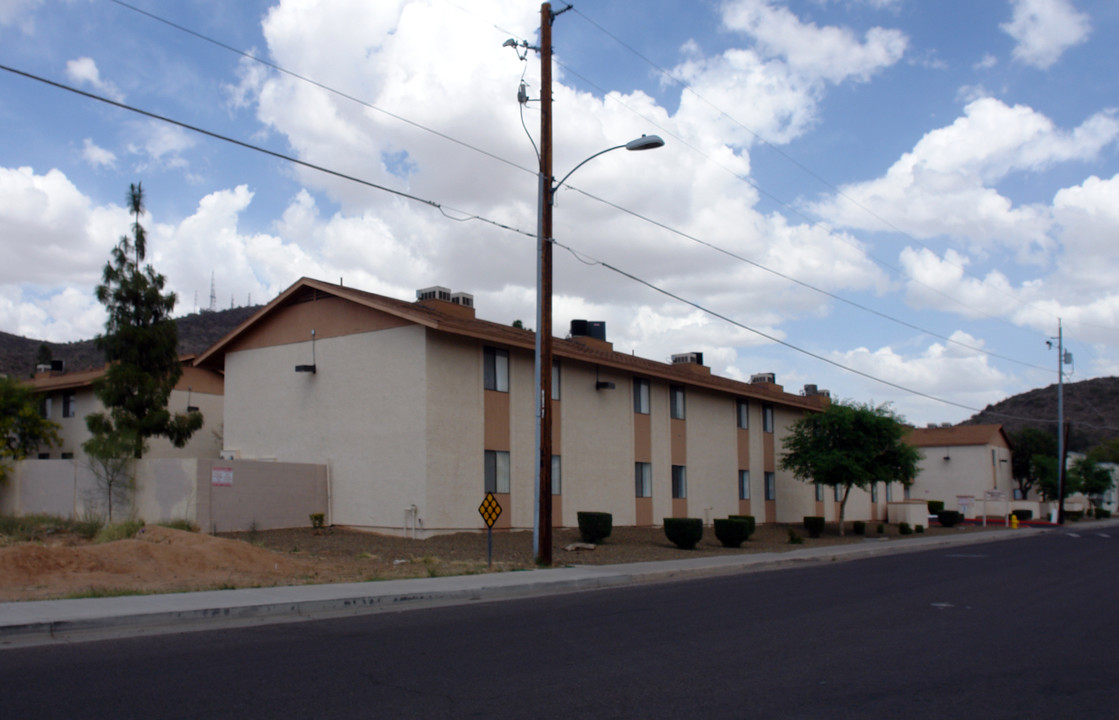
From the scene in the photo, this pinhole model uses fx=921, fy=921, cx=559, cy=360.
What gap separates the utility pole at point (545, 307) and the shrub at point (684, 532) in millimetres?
7685

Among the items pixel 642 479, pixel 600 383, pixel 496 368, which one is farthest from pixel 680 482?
pixel 496 368

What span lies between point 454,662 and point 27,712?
3553mm

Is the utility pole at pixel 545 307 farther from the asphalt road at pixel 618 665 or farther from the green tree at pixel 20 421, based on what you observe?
the green tree at pixel 20 421

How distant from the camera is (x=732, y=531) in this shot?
28.0 meters

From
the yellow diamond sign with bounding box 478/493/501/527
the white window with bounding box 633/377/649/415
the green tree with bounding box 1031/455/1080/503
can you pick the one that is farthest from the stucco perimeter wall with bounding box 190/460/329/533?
the green tree with bounding box 1031/455/1080/503

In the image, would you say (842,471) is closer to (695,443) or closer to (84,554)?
(695,443)

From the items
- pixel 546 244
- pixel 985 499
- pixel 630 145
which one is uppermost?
pixel 630 145

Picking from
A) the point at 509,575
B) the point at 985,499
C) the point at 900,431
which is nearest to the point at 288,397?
the point at 509,575

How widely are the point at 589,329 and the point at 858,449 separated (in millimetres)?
12231

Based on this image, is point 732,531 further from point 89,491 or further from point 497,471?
point 89,491

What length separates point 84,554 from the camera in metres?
16.4

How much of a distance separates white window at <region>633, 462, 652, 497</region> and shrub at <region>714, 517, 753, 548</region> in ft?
16.2

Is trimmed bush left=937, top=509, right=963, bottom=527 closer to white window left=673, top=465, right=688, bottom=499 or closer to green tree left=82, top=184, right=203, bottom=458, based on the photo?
white window left=673, top=465, right=688, bottom=499

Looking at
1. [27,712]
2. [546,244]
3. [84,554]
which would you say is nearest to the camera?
[27,712]
